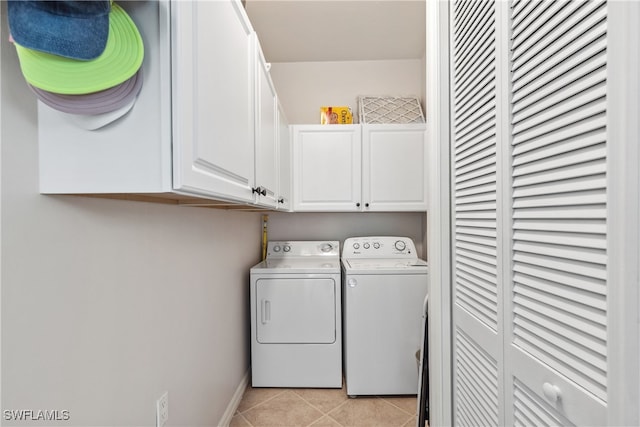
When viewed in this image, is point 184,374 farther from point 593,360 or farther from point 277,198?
point 593,360

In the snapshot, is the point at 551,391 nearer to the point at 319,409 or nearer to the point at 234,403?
the point at 319,409

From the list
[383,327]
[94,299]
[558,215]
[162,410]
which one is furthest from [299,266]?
[558,215]

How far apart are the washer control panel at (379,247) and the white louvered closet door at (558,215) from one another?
6.72 ft

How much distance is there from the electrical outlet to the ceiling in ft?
7.55

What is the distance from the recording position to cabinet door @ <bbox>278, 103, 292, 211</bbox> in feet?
7.41

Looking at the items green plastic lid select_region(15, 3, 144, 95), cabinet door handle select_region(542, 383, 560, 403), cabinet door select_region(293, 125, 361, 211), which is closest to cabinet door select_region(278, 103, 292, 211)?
cabinet door select_region(293, 125, 361, 211)

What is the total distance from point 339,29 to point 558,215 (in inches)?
94.5

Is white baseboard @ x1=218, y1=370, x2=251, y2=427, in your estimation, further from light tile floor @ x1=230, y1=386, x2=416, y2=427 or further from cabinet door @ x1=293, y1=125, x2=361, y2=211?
cabinet door @ x1=293, y1=125, x2=361, y2=211

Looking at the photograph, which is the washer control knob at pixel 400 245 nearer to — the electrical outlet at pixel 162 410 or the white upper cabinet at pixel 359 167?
the white upper cabinet at pixel 359 167

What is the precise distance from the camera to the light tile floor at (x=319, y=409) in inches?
81.4

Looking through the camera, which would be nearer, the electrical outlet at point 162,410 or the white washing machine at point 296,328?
the electrical outlet at point 162,410

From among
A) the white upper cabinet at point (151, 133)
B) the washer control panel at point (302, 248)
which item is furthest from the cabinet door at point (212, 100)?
the washer control panel at point (302, 248)

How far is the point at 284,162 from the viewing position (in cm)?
247

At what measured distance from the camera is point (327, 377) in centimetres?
243
